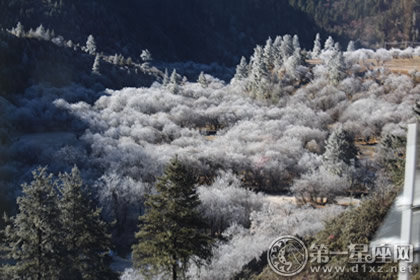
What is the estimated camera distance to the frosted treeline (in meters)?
32.9

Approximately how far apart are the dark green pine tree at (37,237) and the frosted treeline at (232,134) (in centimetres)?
540

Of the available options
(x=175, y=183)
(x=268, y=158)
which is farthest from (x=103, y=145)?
(x=175, y=183)

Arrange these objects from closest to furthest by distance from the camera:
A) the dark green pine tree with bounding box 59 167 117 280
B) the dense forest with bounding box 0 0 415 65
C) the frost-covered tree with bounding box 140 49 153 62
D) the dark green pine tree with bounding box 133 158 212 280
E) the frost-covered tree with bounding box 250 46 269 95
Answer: the dark green pine tree with bounding box 133 158 212 280, the dark green pine tree with bounding box 59 167 117 280, the frost-covered tree with bounding box 250 46 269 95, the dense forest with bounding box 0 0 415 65, the frost-covered tree with bounding box 140 49 153 62

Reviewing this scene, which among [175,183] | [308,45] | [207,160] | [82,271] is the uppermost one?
[308,45]

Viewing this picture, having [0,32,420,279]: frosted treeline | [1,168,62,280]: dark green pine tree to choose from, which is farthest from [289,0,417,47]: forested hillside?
[1,168,62,280]: dark green pine tree

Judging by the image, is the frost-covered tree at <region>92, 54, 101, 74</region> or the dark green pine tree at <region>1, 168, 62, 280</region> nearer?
the dark green pine tree at <region>1, 168, 62, 280</region>

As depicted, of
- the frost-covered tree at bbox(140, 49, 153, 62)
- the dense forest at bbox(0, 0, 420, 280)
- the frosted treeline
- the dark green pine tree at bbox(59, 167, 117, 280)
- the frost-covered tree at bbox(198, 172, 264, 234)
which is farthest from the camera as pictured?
the frost-covered tree at bbox(140, 49, 153, 62)

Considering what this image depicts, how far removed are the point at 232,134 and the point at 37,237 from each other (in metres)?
40.3

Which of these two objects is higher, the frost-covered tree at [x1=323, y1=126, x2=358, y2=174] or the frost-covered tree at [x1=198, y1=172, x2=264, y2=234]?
the frost-covered tree at [x1=323, y1=126, x2=358, y2=174]

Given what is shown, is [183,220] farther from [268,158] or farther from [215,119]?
[215,119]

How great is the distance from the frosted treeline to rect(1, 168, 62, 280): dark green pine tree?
5.40 meters

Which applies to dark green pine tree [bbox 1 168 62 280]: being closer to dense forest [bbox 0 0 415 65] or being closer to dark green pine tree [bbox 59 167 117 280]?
dark green pine tree [bbox 59 167 117 280]

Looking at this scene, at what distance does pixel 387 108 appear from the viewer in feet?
192

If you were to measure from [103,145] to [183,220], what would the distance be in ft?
123
